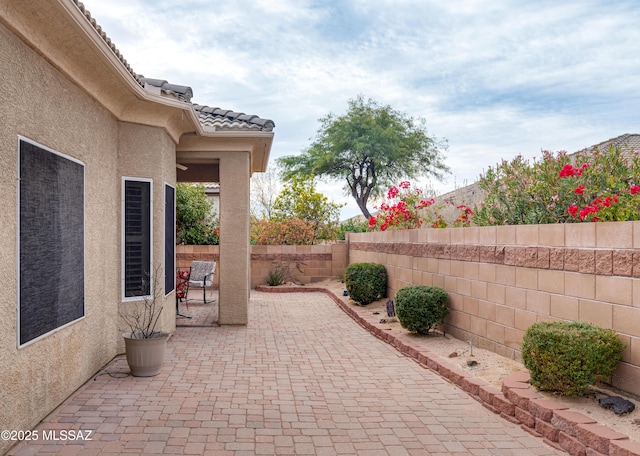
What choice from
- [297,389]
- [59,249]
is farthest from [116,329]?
[297,389]

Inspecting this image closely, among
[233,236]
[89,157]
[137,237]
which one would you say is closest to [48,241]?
[89,157]

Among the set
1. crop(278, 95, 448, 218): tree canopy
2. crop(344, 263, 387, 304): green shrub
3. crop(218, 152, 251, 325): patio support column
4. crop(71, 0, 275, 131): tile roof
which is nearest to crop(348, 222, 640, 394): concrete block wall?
crop(344, 263, 387, 304): green shrub

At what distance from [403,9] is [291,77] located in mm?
4167

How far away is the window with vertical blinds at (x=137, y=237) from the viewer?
6.82 m

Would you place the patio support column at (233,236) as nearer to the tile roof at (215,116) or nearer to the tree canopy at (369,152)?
the tile roof at (215,116)

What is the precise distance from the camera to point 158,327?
23.5 ft

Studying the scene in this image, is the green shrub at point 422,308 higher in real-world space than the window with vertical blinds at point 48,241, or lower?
lower

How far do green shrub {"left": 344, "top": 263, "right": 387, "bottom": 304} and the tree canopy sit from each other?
17340 mm

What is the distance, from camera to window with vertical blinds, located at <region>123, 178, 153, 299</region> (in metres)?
6.82

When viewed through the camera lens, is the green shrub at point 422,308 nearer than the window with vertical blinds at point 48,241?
No

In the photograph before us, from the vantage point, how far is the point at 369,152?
92.1 feet

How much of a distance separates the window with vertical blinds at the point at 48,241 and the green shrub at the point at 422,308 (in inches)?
166

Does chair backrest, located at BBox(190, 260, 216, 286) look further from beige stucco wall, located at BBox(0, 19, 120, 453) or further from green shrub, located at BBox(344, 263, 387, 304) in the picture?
beige stucco wall, located at BBox(0, 19, 120, 453)

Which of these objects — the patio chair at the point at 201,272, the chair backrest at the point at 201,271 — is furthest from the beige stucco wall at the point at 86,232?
the chair backrest at the point at 201,271
